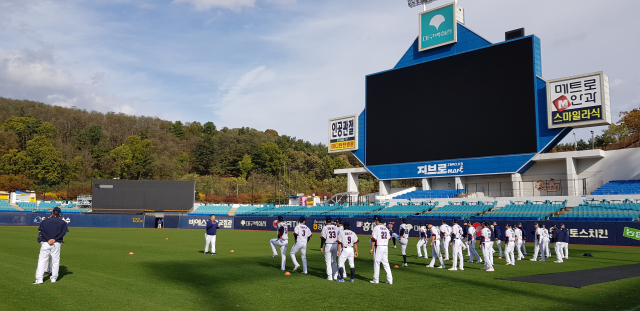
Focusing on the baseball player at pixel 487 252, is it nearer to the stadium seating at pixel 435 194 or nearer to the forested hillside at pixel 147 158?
the stadium seating at pixel 435 194

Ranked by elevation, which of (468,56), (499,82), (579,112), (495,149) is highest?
(468,56)

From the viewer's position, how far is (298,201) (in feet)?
193

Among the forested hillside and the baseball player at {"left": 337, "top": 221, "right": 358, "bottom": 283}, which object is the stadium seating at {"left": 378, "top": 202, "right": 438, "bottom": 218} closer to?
the baseball player at {"left": 337, "top": 221, "right": 358, "bottom": 283}

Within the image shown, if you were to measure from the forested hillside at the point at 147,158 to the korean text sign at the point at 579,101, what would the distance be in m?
51.5

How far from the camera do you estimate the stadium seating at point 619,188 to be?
1387 inches

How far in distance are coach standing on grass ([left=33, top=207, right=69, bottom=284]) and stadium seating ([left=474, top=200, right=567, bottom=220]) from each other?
29916 mm

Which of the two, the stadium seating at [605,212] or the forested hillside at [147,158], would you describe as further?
the forested hillside at [147,158]

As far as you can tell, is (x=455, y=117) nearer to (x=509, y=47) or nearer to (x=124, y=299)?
(x=509, y=47)

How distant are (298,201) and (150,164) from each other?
155 feet

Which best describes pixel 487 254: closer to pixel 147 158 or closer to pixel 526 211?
pixel 526 211

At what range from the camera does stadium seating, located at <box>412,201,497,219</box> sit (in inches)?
1431

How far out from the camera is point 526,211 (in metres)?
34.0

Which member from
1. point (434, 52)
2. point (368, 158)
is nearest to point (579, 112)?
point (434, 52)

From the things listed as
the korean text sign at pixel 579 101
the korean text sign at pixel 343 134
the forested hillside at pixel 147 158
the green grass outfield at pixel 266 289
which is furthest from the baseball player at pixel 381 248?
the forested hillside at pixel 147 158
